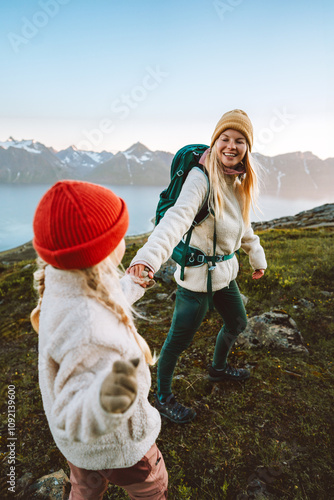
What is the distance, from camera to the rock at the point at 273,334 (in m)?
4.30

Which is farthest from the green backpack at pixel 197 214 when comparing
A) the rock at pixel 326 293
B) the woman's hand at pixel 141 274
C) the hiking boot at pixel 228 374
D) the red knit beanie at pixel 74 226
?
the rock at pixel 326 293

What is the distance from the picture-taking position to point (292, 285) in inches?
255

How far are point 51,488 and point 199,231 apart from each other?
2.83m

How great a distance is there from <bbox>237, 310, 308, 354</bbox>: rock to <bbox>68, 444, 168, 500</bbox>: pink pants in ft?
9.94

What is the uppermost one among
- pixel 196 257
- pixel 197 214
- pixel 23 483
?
pixel 197 214

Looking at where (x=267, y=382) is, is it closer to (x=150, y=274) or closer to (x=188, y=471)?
(x=188, y=471)

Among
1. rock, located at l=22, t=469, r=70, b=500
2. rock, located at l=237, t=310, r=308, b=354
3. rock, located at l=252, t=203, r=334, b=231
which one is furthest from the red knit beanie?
rock, located at l=252, t=203, r=334, b=231

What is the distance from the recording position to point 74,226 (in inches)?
47.8

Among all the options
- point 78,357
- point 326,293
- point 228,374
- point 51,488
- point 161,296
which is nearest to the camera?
point 78,357

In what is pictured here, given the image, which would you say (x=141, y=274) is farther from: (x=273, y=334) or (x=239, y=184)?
(x=273, y=334)

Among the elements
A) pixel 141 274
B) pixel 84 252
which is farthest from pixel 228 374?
pixel 84 252

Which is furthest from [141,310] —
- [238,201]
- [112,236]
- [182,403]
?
[112,236]

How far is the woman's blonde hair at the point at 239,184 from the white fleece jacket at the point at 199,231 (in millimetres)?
70

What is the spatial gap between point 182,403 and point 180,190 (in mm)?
2739
